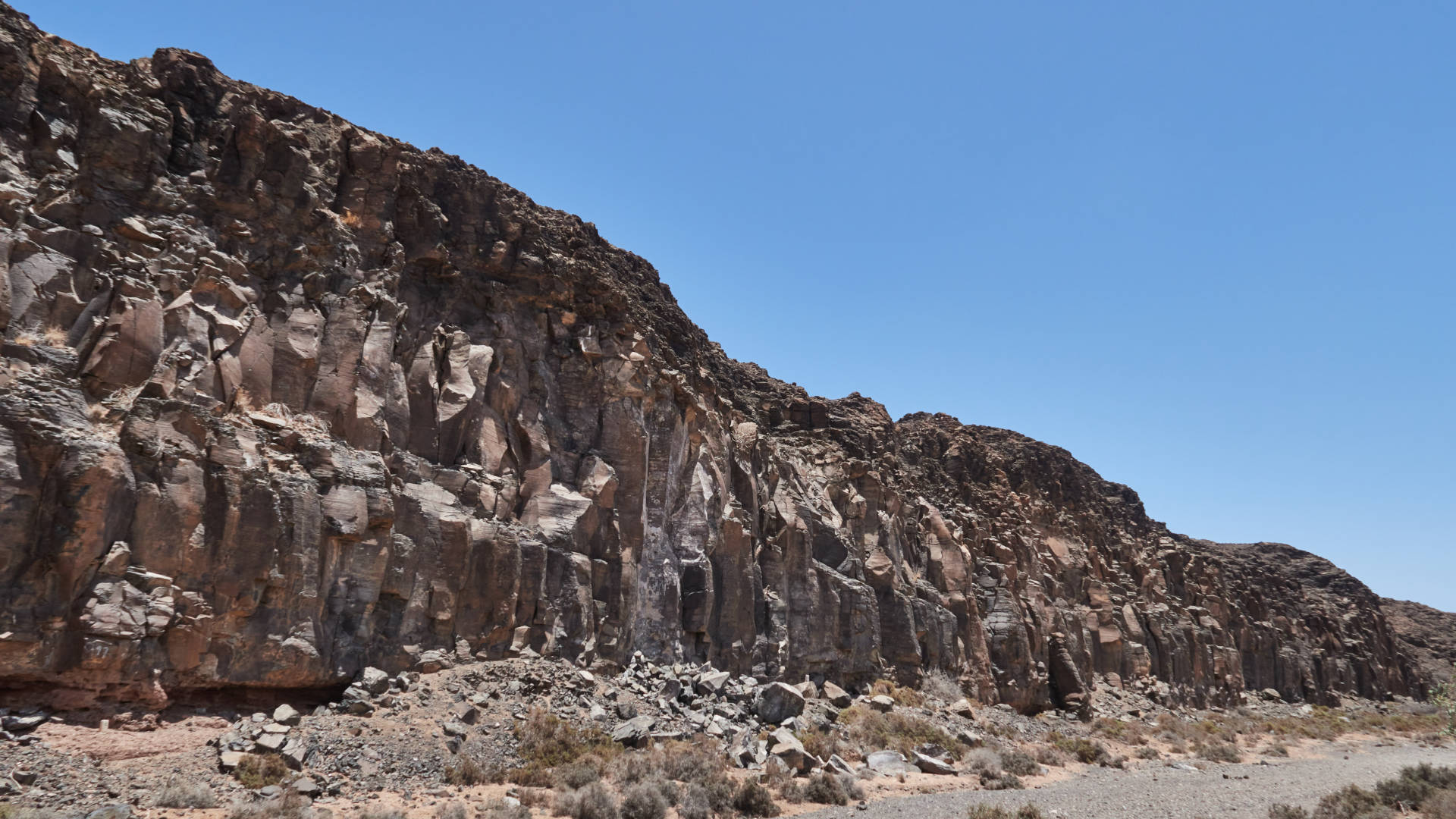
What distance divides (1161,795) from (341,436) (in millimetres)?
23901

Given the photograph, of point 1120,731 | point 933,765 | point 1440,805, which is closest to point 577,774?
point 933,765

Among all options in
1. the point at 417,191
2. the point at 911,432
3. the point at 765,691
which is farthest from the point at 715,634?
the point at 911,432

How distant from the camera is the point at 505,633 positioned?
69.7 feet

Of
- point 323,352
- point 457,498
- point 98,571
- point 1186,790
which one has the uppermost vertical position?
point 323,352

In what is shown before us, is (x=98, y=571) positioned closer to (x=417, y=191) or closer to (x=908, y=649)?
(x=417, y=191)

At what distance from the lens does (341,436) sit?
770 inches

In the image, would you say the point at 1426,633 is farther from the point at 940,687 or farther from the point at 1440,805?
the point at 1440,805

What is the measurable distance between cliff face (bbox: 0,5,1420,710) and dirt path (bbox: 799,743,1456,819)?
31.1 feet

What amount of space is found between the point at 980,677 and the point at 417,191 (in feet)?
109

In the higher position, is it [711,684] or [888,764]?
[711,684]

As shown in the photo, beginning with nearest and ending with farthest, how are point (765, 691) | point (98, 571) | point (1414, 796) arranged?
point (98, 571) < point (1414, 796) < point (765, 691)

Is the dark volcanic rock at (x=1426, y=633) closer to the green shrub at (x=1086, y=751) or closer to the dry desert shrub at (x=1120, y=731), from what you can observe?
the dry desert shrub at (x=1120, y=731)

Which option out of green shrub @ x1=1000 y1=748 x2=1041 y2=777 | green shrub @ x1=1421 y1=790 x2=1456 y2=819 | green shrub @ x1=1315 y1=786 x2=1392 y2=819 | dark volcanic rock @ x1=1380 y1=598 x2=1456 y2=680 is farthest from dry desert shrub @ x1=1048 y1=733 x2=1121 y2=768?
dark volcanic rock @ x1=1380 y1=598 x2=1456 y2=680

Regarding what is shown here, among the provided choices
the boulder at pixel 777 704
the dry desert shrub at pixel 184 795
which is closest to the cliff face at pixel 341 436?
the dry desert shrub at pixel 184 795
